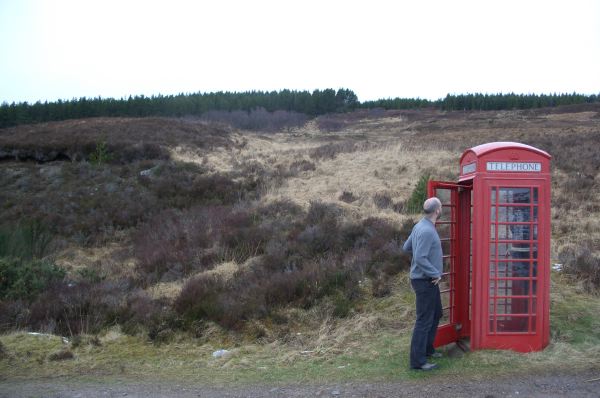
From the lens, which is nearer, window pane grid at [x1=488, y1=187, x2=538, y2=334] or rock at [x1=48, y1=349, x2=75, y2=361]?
window pane grid at [x1=488, y1=187, x2=538, y2=334]

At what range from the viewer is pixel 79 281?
11.5m

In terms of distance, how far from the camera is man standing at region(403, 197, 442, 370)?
240 inches

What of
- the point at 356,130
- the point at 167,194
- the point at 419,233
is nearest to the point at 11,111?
the point at 356,130

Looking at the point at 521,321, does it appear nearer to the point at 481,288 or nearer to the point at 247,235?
the point at 481,288

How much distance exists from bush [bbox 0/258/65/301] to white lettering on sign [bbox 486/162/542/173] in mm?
8450

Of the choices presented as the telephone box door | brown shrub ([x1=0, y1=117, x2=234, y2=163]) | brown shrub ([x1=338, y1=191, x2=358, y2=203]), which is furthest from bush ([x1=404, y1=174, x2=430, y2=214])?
brown shrub ([x1=0, y1=117, x2=234, y2=163])

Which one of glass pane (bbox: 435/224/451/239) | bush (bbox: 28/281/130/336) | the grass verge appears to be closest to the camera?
the grass verge

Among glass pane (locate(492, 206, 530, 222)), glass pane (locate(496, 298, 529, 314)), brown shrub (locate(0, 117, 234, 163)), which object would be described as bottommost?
glass pane (locate(496, 298, 529, 314))

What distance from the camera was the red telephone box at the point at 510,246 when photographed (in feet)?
21.2

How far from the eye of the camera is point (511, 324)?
6664 millimetres

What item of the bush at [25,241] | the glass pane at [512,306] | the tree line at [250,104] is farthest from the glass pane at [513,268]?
the tree line at [250,104]

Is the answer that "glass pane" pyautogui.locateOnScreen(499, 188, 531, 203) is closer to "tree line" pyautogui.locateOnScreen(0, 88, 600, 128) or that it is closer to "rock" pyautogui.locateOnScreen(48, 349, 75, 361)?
"rock" pyautogui.locateOnScreen(48, 349, 75, 361)

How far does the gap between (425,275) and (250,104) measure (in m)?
65.9

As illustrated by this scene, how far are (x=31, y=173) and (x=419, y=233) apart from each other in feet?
80.6
